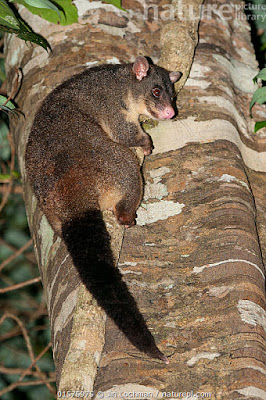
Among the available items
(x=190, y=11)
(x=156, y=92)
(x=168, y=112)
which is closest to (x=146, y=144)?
(x=168, y=112)

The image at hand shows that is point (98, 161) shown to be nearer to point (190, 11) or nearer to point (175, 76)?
point (175, 76)

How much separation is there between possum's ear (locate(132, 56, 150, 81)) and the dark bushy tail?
5.51 ft

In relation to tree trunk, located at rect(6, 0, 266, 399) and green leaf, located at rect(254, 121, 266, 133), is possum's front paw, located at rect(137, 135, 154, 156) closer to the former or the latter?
tree trunk, located at rect(6, 0, 266, 399)

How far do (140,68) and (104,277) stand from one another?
214cm

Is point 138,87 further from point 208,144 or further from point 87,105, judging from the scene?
point 208,144

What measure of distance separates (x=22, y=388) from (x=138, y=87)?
464 cm

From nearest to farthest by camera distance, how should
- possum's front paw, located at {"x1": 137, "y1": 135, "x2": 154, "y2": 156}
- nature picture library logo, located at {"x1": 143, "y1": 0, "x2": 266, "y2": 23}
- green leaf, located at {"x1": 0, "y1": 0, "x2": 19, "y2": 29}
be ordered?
green leaf, located at {"x1": 0, "y1": 0, "x2": 19, "y2": 29} → possum's front paw, located at {"x1": 137, "y1": 135, "x2": 154, "y2": 156} → nature picture library logo, located at {"x1": 143, "y1": 0, "x2": 266, "y2": 23}

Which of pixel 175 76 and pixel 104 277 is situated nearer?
pixel 104 277

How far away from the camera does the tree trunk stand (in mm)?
2215

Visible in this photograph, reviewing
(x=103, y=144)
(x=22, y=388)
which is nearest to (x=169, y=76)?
(x=103, y=144)

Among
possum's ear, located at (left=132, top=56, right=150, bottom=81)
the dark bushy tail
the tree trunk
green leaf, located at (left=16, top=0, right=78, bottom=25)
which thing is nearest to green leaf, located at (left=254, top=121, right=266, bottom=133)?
the tree trunk

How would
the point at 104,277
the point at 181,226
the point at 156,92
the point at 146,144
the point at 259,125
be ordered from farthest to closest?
1. the point at 156,92
2. the point at 259,125
3. the point at 146,144
4. the point at 181,226
5. the point at 104,277

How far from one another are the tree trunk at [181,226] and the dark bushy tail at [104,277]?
0.30 feet

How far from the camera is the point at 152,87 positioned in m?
3.96
